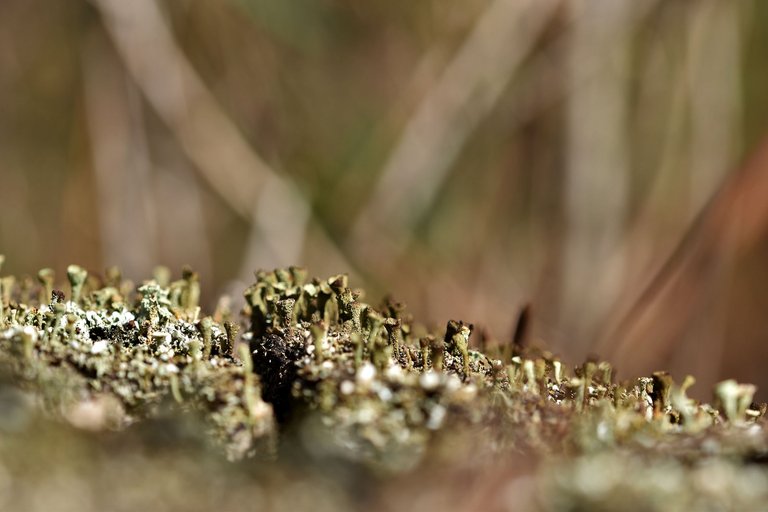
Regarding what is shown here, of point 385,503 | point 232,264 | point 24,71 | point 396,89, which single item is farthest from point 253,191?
point 385,503

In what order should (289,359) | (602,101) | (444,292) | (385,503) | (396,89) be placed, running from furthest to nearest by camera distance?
(396,89) < (602,101) < (444,292) < (289,359) < (385,503)

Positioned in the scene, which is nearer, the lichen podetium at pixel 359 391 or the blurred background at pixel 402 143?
the lichen podetium at pixel 359 391

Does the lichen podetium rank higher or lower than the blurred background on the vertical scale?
lower

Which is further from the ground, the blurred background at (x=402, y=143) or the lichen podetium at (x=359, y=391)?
the blurred background at (x=402, y=143)

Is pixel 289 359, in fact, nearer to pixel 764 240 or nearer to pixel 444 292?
pixel 444 292

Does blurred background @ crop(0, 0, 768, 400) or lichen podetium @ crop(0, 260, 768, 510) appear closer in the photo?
lichen podetium @ crop(0, 260, 768, 510)
